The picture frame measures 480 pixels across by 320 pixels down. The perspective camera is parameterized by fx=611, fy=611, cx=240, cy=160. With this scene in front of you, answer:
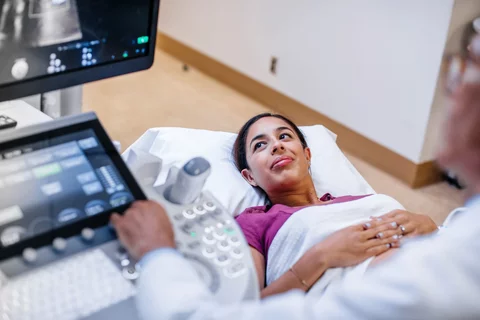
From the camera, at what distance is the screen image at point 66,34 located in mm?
932

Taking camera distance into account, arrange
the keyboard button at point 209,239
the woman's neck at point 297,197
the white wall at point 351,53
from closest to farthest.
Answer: the keyboard button at point 209,239 < the woman's neck at point 297,197 < the white wall at point 351,53

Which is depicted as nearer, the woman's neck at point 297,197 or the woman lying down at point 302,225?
the woman lying down at point 302,225

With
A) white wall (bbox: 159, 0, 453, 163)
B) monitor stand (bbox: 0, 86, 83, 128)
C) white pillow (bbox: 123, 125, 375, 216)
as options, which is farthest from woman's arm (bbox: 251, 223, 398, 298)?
white wall (bbox: 159, 0, 453, 163)

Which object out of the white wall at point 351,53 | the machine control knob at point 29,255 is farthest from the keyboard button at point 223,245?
the white wall at point 351,53

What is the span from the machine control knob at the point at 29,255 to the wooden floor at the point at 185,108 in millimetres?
1314

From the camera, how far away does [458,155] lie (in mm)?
829

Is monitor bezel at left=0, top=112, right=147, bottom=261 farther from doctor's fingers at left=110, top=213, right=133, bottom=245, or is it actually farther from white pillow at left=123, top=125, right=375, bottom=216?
white pillow at left=123, top=125, right=375, bottom=216

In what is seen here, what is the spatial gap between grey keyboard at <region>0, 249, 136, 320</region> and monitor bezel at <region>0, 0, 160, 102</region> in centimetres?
29

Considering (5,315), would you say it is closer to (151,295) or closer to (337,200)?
(151,295)

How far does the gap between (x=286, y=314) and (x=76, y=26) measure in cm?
56

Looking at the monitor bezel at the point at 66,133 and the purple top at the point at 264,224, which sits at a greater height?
the monitor bezel at the point at 66,133

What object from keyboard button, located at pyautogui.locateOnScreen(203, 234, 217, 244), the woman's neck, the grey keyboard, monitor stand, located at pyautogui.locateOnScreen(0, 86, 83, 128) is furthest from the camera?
the woman's neck

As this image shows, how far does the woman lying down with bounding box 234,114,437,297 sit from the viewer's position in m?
1.31

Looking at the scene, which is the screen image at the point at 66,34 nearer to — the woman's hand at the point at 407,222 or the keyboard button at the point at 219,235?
the keyboard button at the point at 219,235
